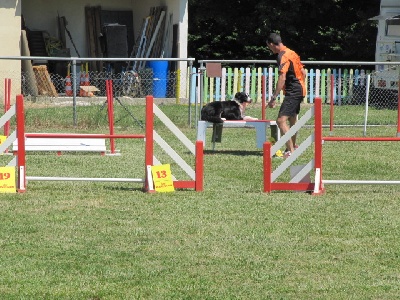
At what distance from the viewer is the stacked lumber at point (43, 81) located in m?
26.6

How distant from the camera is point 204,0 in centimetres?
3503

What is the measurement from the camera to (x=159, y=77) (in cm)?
2781

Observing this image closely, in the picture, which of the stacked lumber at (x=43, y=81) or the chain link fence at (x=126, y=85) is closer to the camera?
the chain link fence at (x=126, y=85)

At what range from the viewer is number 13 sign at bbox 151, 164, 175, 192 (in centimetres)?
1203

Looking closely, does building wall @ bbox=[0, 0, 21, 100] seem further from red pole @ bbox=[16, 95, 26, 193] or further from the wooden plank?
red pole @ bbox=[16, 95, 26, 193]

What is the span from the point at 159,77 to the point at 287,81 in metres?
12.1

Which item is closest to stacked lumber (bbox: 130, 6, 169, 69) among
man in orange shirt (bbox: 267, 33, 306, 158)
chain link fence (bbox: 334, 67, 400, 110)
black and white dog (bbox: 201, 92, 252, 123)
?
chain link fence (bbox: 334, 67, 400, 110)

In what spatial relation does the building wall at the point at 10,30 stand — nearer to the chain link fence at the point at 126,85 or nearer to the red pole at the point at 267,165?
the chain link fence at the point at 126,85

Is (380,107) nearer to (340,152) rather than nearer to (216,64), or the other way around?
(216,64)

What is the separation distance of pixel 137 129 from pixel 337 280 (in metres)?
13.4

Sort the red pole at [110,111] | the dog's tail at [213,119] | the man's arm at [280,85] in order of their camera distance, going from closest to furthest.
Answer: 1. the man's arm at [280,85]
2. the red pole at [110,111]
3. the dog's tail at [213,119]

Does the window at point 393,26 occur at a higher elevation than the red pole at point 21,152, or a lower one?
higher

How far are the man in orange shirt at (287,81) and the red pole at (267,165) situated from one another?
352cm

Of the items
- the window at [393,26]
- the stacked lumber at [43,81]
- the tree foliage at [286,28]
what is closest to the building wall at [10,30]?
the stacked lumber at [43,81]
